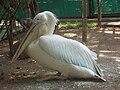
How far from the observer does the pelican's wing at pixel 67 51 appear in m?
4.15

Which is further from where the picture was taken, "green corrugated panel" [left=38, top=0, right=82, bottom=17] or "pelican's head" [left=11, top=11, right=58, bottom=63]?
"green corrugated panel" [left=38, top=0, right=82, bottom=17]

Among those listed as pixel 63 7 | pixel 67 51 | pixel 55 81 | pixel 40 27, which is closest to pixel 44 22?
pixel 40 27

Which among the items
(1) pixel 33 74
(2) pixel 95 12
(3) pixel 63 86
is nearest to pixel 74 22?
(2) pixel 95 12

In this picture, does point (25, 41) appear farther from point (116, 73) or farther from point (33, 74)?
point (116, 73)

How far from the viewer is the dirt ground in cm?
403

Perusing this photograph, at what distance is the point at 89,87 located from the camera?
396 centimetres

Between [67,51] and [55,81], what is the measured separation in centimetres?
43

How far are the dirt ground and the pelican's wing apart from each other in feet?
0.83

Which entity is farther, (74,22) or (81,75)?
(74,22)

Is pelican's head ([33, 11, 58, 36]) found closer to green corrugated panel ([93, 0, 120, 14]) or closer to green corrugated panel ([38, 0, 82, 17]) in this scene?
green corrugated panel ([38, 0, 82, 17])

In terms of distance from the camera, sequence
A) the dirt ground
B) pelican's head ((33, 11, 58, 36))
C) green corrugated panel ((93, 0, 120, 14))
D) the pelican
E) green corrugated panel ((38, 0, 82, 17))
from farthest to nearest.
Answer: green corrugated panel ((38, 0, 82, 17)) < green corrugated panel ((93, 0, 120, 14)) < pelican's head ((33, 11, 58, 36)) < the pelican < the dirt ground

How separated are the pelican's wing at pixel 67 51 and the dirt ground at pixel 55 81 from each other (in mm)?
253

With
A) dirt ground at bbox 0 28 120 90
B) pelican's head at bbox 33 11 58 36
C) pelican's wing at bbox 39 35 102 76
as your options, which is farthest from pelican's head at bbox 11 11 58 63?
dirt ground at bbox 0 28 120 90

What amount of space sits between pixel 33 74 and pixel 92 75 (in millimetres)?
1001
